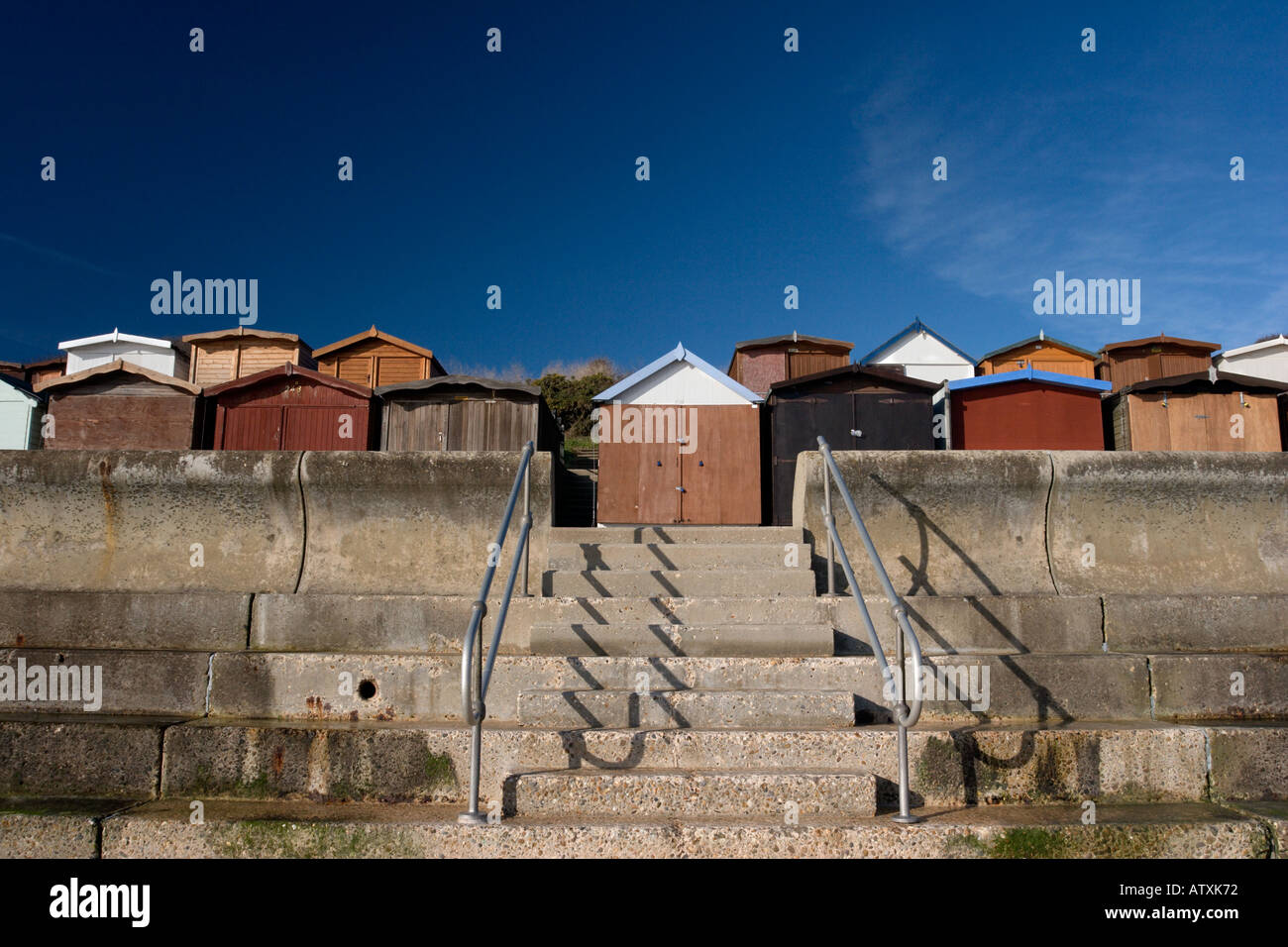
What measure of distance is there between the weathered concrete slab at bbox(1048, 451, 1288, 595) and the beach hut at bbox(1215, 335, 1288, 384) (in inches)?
869

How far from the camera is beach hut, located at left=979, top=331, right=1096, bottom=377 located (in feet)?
76.9

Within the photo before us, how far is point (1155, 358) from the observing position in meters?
22.8

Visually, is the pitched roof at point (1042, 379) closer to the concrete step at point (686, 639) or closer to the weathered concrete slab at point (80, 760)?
the concrete step at point (686, 639)

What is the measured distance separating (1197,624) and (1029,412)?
10.4 meters

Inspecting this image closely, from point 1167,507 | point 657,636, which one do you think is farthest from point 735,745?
point 1167,507

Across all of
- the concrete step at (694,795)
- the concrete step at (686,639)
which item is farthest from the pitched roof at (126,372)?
the concrete step at (694,795)

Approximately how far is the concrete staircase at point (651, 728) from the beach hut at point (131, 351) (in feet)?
70.6

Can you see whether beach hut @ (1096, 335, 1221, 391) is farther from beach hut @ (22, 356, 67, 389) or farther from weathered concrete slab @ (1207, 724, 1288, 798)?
beach hut @ (22, 356, 67, 389)

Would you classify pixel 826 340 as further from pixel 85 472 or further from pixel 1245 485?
pixel 85 472

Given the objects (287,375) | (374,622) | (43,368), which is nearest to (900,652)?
(374,622)

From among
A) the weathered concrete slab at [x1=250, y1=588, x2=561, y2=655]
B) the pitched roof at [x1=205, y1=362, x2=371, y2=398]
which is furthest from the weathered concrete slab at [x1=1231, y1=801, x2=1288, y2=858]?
the pitched roof at [x1=205, y1=362, x2=371, y2=398]

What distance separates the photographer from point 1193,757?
3.74 metres

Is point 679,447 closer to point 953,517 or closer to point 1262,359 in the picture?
point 953,517

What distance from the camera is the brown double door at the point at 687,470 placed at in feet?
40.8
